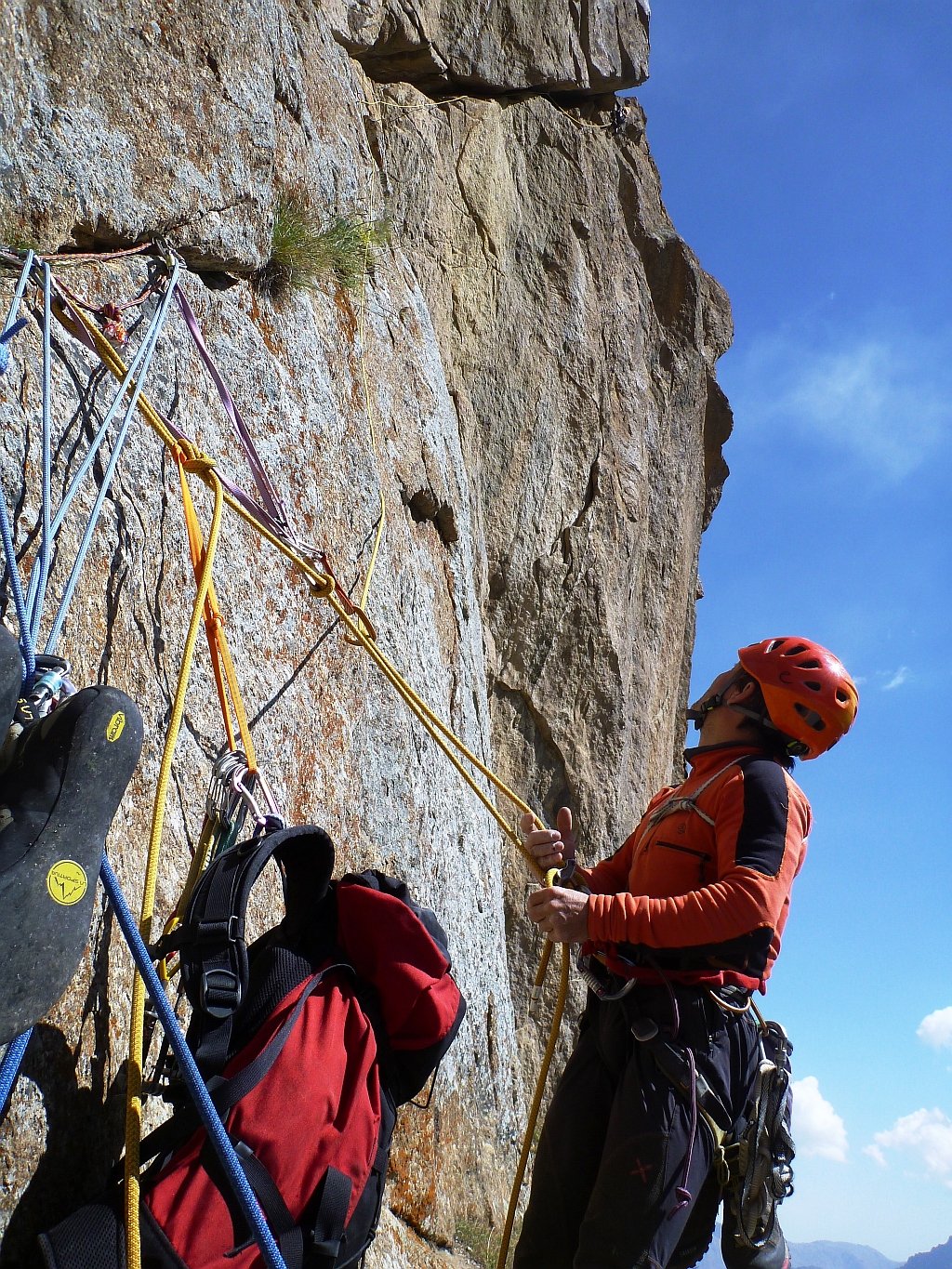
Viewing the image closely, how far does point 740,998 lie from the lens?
106 inches

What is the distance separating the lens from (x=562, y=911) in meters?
2.66

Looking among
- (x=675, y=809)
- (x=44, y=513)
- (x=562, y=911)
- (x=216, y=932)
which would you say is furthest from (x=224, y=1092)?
(x=675, y=809)

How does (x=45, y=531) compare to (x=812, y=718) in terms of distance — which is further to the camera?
(x=812, y=718)

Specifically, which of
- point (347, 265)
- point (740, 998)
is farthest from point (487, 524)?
point (740, 998)

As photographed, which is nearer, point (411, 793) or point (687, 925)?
point (687, 925)

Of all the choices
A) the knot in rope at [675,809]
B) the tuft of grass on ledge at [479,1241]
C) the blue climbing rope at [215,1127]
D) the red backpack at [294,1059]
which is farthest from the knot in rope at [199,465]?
the tuft of grass on ledge at [479,1241]

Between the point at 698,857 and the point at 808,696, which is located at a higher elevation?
the point at 808,696

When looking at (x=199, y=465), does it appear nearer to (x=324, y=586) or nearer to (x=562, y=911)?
(x=324, y=586)

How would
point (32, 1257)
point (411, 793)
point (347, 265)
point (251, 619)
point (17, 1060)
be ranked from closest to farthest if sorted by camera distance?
Result: point (17, 1060)
point (32, 1257)
point (251, 619)
point (411, 793)
point (347, 265)

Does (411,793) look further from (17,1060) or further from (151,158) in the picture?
(151,158)

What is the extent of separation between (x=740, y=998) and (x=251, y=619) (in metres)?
2.08

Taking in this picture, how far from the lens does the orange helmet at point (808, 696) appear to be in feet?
9.71

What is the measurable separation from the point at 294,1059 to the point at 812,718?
1.88m

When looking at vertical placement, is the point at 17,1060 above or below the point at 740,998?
below
